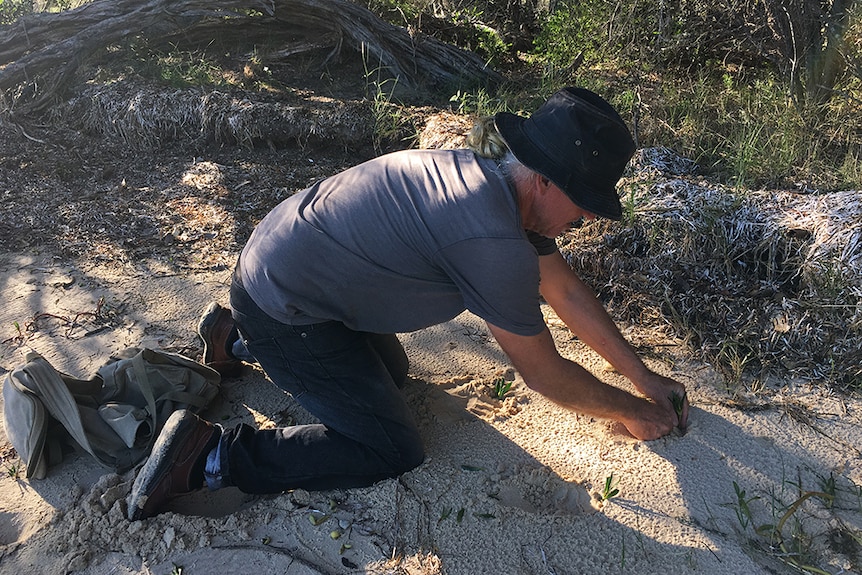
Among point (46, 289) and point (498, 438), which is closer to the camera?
point (498, 438)

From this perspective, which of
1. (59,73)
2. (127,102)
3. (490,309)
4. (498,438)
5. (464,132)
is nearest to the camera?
(490,309)

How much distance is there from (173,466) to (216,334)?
0.69 meters

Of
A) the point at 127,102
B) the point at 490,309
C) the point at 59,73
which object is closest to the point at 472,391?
the point at 490,309

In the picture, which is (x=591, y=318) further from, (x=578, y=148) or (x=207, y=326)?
(x=207, y=326)

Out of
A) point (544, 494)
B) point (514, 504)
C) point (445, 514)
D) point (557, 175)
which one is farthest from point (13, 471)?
point (557, 175)

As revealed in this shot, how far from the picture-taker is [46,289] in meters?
3.42

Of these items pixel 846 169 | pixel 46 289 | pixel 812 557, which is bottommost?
pixel 46 289

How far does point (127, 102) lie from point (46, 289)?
209cm

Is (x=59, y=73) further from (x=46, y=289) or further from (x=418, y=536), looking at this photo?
(x=418, y=536)

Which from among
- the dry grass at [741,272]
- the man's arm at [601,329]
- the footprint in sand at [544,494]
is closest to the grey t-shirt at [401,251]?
the man's arm at [601,329]

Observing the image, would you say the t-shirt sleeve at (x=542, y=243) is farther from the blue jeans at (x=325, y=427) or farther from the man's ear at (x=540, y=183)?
the blue jeans at (x=325, y=427)

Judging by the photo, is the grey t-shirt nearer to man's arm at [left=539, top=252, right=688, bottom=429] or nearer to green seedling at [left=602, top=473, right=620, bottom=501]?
man's arm at [left=539, top=252, right=688, bottom=429]

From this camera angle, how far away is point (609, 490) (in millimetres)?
2275

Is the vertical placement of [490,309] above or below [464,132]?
above
